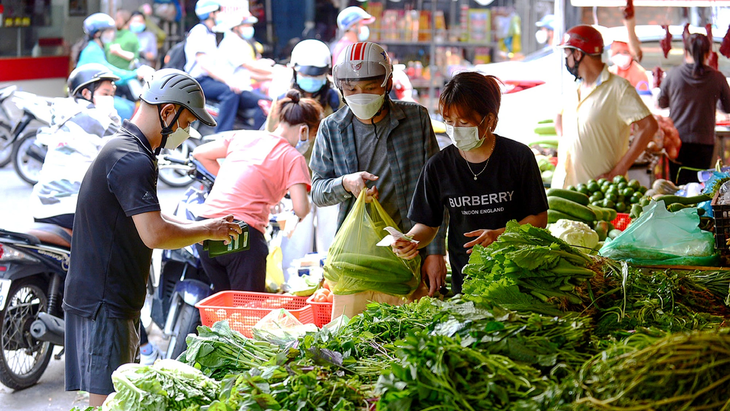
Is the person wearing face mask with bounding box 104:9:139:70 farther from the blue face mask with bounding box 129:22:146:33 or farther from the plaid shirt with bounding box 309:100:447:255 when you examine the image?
the plaid shirt with bounding box 309:100:447:255

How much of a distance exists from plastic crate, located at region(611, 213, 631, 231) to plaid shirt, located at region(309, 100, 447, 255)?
6.62 ft

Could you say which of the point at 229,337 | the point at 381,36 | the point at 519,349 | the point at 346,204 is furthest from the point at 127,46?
the point at 519,349

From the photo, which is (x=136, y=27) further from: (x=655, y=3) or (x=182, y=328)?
(x=182, y=328)

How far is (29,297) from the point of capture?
5082 millimetres

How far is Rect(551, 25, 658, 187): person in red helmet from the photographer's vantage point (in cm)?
594

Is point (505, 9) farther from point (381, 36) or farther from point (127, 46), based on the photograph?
point (127, 46)

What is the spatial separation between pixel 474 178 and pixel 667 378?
1777 mm

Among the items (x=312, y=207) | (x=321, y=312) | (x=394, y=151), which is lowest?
(x=321, y=312)

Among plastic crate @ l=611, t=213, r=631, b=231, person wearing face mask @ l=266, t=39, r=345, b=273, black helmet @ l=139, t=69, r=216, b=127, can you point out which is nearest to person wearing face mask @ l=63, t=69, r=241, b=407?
black helmet @ l=139, t=69, r=216, b=127

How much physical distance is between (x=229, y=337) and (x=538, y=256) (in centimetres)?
116

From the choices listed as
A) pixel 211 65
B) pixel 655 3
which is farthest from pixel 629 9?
pixel 211 65

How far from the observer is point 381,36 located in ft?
46.3

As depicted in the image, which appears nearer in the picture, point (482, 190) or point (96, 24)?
point (482, 190)

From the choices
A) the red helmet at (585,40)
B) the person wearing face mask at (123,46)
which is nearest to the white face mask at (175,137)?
the red helmet at (585,40)
